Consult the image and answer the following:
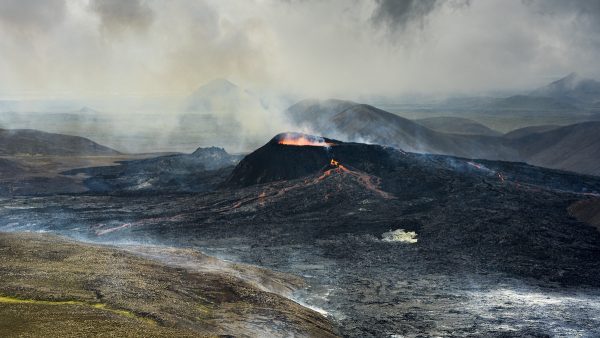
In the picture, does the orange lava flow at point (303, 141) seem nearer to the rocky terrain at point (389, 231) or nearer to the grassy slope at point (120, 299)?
the rocky terrain at point (389, 231)

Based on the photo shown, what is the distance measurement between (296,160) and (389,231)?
29.4 m

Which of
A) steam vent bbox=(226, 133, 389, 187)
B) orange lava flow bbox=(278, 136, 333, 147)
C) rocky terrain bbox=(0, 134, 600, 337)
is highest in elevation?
orange lava flow bbox=(278, 136, 333, 147)

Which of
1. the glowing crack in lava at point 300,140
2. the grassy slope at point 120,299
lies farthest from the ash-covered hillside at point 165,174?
the grassy slope at point 120,299

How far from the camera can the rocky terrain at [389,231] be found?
38438 mm

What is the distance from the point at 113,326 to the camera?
2348cm

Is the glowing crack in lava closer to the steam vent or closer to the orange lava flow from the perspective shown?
the orange lava flow

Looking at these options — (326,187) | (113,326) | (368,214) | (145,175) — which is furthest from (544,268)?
(145,175)

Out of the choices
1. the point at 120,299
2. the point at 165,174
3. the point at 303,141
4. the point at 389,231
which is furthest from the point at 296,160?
the point at 120,299

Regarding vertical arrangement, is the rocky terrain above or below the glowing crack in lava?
below

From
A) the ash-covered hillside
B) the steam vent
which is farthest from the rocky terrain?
the ash-covered hillside

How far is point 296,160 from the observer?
89.1 meters

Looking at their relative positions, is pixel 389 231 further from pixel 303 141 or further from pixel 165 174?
pixel 165 174

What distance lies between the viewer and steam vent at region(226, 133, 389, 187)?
287 feet

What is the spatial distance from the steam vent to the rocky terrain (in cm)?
25
